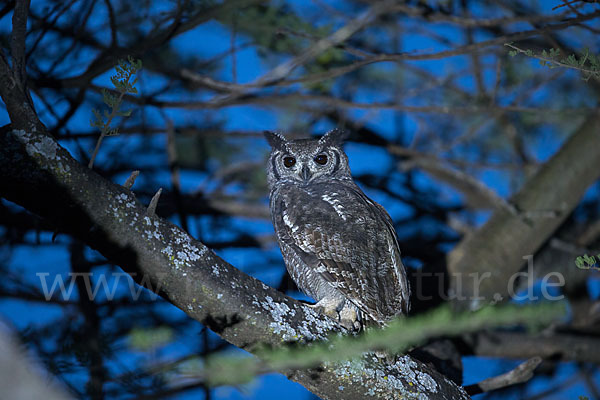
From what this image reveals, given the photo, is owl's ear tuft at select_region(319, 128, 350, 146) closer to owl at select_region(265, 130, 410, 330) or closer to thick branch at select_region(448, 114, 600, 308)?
owl at select_region(265, 130, 410, 330)

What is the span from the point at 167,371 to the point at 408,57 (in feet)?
5.33

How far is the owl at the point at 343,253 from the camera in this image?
1.77 meters

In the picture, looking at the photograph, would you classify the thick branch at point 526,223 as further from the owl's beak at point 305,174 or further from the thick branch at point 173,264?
the thick branch at point 173,264

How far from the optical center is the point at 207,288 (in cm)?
143

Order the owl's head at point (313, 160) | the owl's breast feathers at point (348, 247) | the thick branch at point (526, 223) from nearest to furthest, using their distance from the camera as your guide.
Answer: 1. the owl's breast feathers at point (348, 247)
2. the owl's head at point (313, 160)
3. the thick branch at point (526, 223)

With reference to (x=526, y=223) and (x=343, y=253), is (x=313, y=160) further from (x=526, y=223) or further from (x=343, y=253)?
(x=526, y=223)

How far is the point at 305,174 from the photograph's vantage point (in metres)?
2.34

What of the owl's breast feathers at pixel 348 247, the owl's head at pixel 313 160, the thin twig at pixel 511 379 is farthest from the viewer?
the owl's head at pixel 313 160

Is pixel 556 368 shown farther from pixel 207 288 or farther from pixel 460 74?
pixel 207 288

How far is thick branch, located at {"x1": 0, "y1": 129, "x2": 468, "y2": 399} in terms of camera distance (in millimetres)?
1324

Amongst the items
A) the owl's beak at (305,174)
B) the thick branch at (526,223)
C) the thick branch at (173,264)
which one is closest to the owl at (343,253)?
the owl's beak at (305,174)

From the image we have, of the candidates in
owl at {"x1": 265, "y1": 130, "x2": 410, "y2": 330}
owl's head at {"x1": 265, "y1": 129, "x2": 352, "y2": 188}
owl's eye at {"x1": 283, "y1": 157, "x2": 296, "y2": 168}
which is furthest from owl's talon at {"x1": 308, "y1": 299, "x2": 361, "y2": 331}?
owl's eye at {"x1": 283, "y1": 157, "x2": 296, "y2": 168}

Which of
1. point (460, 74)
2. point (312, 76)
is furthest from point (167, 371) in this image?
point (460, 74)

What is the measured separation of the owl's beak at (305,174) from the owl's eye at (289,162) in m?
0.06
